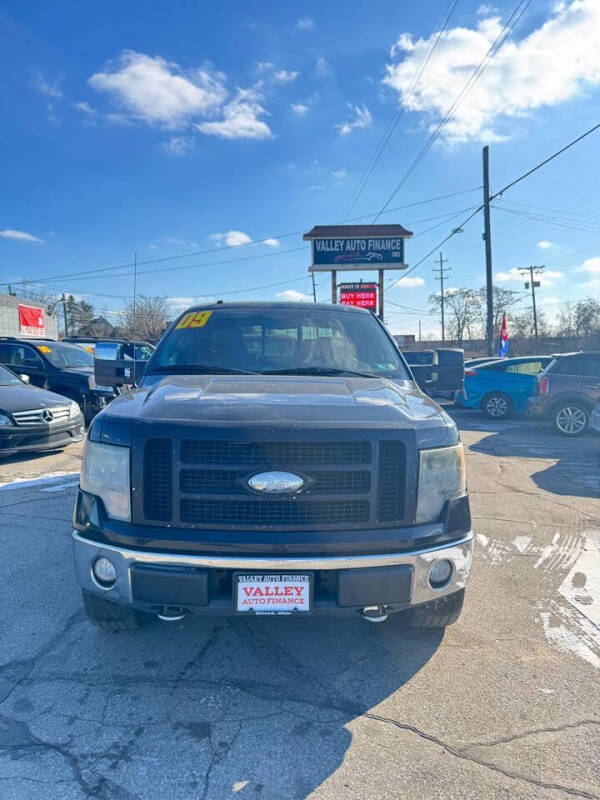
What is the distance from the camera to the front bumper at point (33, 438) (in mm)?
7324

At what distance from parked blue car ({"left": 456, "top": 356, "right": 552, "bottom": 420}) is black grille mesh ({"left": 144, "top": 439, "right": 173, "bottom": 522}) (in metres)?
10.9

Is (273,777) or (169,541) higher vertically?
(169,541)

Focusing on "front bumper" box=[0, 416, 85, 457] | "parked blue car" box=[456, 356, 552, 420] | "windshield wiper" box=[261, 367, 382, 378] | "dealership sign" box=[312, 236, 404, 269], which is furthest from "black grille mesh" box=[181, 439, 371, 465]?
"dealership sign" box=[312, 236, 404, 269]

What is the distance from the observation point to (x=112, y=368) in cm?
397

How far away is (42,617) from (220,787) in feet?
5.92

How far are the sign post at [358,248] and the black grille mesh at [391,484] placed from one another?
17165 millimetres

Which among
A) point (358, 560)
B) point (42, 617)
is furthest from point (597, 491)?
point (42, 617)

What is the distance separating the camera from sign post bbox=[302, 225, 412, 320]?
738 inches

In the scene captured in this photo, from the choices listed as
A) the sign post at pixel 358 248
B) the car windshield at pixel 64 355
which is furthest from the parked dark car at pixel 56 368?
the sign post at pixel 358 248

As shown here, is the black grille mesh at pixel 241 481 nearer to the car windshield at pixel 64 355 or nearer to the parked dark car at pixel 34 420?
the parked dark car at pixel 34 420

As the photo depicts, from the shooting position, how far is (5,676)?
2602 millimetres

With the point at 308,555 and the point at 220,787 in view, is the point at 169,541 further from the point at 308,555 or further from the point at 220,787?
the point at 220,787

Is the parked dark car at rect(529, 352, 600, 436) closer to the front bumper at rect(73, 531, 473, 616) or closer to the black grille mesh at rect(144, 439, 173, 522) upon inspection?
the front bumper at rect(73, 531, 473, 616)

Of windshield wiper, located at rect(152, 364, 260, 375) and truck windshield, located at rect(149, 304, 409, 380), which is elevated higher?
truck windshield, located at rect(149, 304, 409, 380)
